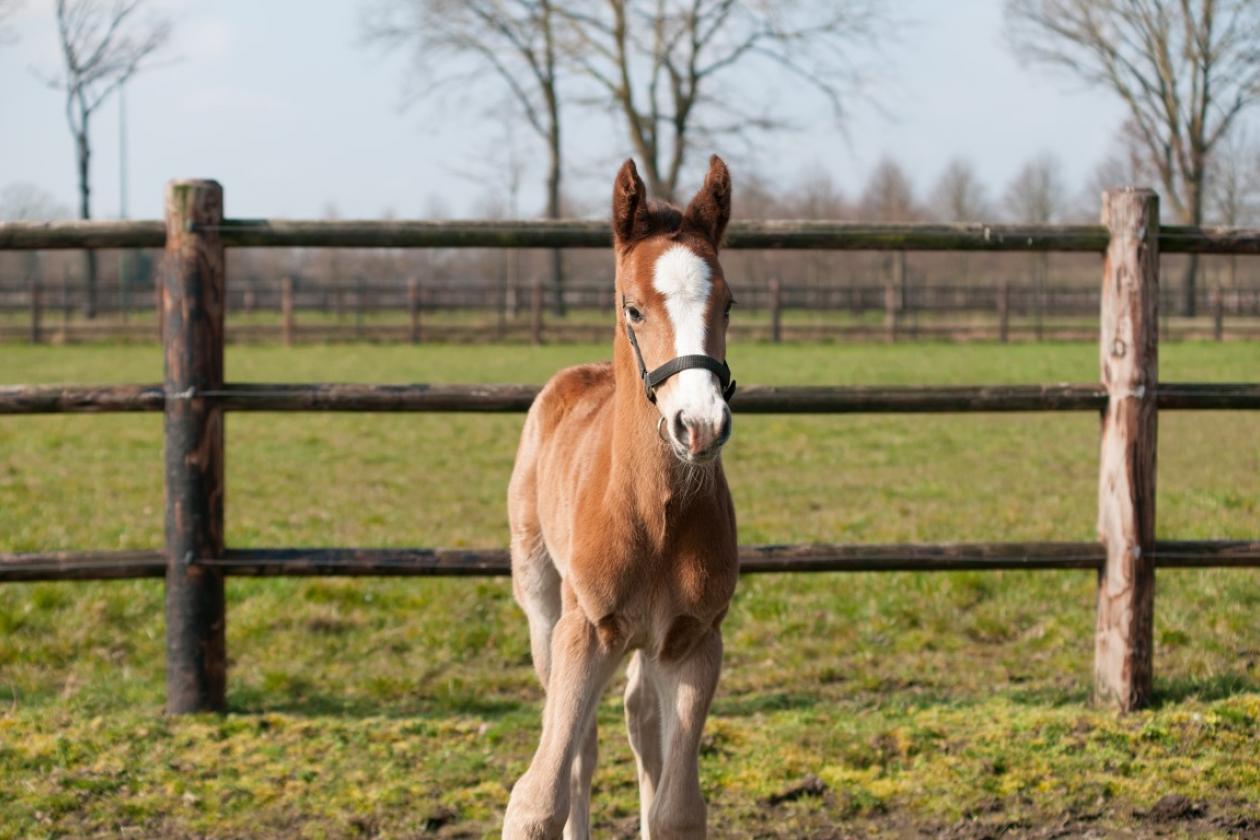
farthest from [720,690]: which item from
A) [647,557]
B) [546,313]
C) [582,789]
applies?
[546,313]

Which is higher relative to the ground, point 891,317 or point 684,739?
point 891,317

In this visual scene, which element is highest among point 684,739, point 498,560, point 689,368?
point 689,368

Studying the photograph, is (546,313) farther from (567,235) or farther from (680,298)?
(680,298)

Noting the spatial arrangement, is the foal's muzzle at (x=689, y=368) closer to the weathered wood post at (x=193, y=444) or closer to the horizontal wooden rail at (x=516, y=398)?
the horizontal wooden rail at (x=516, y=398)

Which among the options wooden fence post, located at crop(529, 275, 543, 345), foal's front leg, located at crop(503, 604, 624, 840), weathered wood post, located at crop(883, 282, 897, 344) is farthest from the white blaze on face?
weathered wood post, located at crop(883, 282, 897, 344)

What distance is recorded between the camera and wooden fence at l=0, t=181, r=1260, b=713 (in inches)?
183

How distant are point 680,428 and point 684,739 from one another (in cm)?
90

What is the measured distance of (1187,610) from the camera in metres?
5.84

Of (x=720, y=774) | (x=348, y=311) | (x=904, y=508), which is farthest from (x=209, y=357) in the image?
(x=348, y=311)

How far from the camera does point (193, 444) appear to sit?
15.3 ft

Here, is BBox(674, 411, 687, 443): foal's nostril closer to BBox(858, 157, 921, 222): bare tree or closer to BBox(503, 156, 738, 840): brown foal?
BBox(503, 156, 738, 840): brown foal

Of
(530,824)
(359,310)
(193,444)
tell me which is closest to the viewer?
(530,824)

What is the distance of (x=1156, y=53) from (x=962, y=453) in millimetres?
Answer: 31051

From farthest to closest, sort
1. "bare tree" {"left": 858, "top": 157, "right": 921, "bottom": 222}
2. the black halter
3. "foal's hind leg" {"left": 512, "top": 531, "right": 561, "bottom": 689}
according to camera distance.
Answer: "bare tree" {"left": 858, "top": 157, "right": 921, "bottom": 222}, "foal's hind leg" {"left": 512, "top": 531, "right": 561, "bottom": 689}, the black halter
